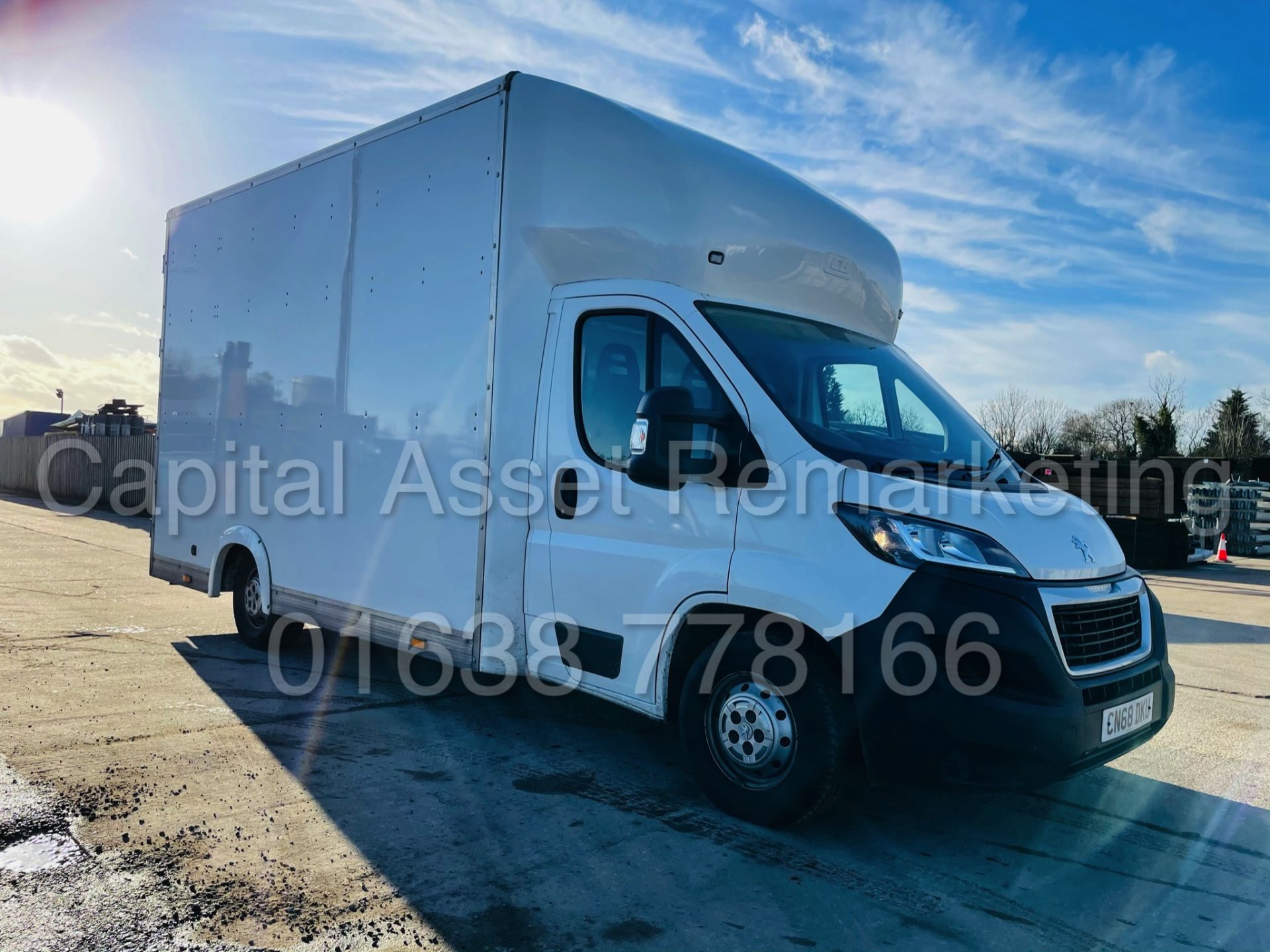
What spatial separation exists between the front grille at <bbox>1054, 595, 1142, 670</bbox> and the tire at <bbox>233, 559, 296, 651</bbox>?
5.53m

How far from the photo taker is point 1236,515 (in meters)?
24.4

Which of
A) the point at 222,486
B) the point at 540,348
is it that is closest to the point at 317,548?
the point at 222,486

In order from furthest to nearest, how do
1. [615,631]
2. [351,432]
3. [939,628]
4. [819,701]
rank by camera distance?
1. [351,432]
2. [615,631]
3. [819,701]
4. [939,628]

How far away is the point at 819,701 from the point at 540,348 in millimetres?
2240

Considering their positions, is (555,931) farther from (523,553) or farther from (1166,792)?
(1166,792)

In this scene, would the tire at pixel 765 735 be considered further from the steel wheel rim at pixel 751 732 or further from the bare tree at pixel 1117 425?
the bare tree at pixel 1117 425

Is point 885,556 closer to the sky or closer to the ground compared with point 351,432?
closer to the ground

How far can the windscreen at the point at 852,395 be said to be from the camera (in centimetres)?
411

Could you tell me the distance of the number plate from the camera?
3.68 meters

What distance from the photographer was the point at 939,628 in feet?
11.5

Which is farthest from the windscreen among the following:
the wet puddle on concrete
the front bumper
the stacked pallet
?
the stacked pallet

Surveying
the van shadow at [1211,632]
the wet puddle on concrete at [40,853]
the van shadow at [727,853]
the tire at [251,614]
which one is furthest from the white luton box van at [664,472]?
the van shadow at [1211,632]

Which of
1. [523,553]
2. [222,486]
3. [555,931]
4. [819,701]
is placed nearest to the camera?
[555,931]

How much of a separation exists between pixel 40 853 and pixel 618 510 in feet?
8.62
